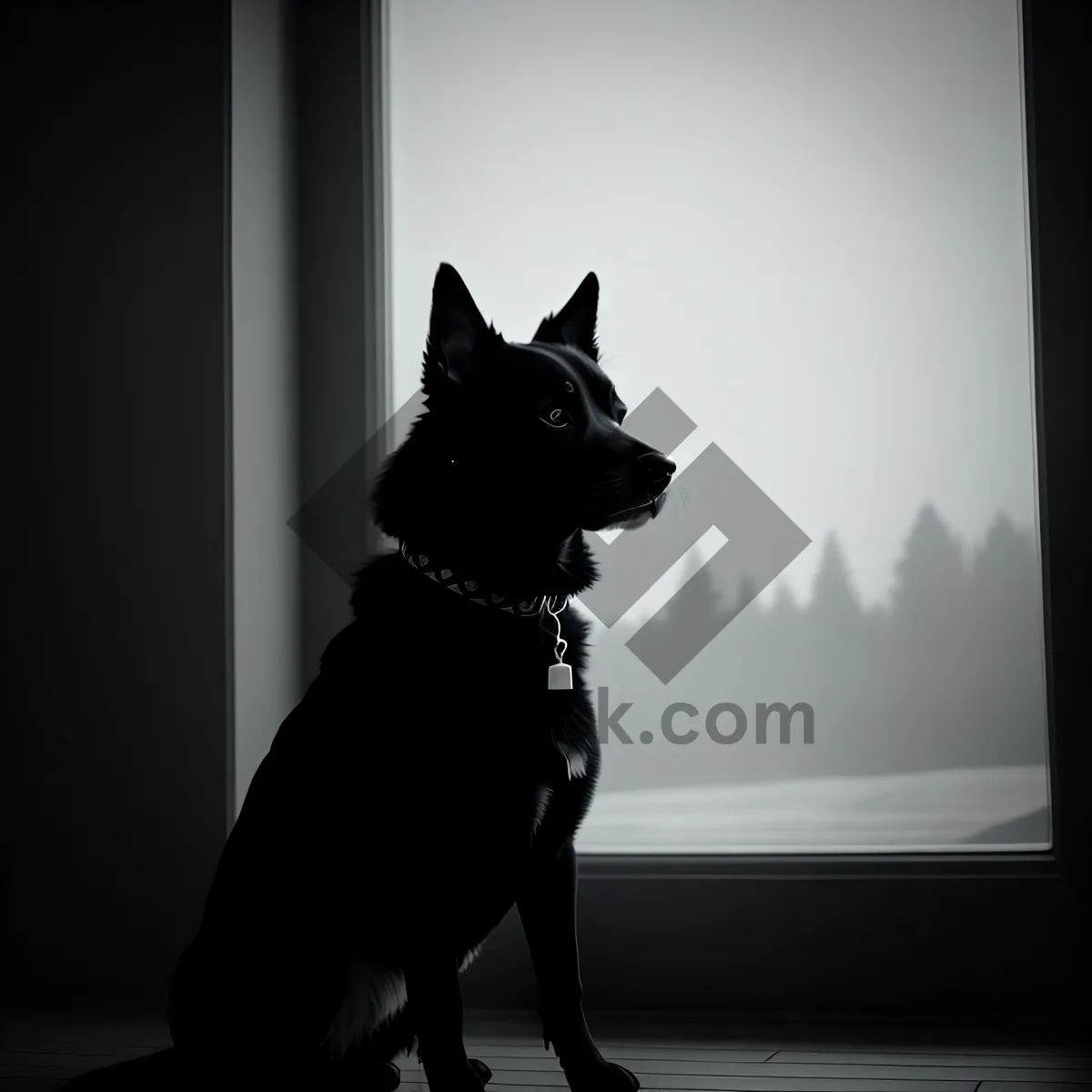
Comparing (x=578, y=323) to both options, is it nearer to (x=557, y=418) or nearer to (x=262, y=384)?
(x=557, y=418)

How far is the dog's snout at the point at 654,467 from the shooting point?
1116 millimetres

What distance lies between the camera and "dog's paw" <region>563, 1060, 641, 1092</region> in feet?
3.76

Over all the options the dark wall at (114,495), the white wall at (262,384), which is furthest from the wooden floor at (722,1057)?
the white wall at (262,384)

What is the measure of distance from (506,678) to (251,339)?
34.2 inches

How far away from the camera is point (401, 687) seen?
1121mm

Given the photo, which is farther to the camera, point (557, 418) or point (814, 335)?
point (814, 335)

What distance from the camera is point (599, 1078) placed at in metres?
1.15

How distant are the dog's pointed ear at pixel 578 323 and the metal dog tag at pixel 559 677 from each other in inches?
16.7

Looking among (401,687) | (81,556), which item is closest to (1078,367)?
(401,687)

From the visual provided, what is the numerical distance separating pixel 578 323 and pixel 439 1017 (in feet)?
2.78

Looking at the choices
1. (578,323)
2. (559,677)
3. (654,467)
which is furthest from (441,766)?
(578,323)

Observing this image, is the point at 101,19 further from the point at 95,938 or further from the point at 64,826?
the point at 95,938

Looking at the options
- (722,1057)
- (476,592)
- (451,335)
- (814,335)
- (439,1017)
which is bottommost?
(722,1057)

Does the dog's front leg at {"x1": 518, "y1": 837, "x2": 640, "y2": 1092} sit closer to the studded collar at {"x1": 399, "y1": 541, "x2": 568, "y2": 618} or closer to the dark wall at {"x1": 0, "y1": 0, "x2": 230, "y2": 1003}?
the studded collar at {"x1": 399, "y1": 541, "x2": 568, "y2": 618}
